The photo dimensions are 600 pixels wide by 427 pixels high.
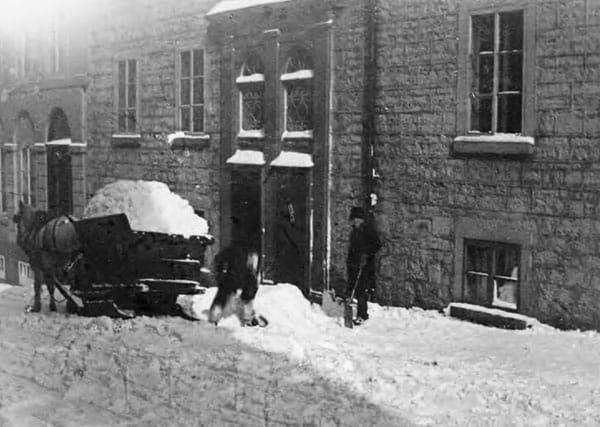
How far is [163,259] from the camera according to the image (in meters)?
5.70

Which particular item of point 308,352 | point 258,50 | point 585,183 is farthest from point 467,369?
point 258,50

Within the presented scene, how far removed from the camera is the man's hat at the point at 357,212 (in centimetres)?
575

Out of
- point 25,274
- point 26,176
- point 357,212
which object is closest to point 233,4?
point 357,212

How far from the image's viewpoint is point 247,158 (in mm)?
5785

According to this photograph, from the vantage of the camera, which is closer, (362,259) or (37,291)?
(362,259)

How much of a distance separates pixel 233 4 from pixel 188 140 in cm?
102

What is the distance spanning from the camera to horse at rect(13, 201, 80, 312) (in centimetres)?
602

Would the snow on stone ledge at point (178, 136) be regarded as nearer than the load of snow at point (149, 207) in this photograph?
No

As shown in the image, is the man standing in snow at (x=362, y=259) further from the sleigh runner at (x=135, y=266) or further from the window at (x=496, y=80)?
the sleigh runner at (x=135, y=266)

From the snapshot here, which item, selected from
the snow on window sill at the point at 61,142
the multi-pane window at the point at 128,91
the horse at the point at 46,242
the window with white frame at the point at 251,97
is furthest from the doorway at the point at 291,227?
the snow on window sill at the point at 61,142

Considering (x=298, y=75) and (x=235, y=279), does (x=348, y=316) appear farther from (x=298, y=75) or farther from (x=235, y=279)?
(x=298, y=75)

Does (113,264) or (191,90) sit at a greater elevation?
(191,90)

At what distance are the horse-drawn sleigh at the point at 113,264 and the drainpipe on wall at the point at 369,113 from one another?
3.89 ft

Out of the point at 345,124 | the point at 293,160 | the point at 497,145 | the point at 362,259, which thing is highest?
the point at 345,124
